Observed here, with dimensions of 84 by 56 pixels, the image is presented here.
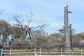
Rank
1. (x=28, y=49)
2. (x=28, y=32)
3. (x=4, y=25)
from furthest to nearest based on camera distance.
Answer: (x=4, y=25), (x=28, y=32), (x=28, y=49)

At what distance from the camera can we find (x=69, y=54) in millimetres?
29047

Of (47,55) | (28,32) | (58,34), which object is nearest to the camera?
(47,55)

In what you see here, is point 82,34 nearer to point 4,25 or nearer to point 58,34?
point 58,34

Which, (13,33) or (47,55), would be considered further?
(13,33)

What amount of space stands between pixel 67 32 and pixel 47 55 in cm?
1158

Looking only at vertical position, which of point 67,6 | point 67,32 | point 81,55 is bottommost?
point 81,55

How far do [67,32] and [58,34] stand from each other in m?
34.2

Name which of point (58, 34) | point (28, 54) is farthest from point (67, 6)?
point (58, 34)

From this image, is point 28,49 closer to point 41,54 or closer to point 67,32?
point 41,54

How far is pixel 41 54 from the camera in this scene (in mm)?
28234

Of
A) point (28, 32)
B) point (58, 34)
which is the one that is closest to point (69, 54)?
point (28, 32)

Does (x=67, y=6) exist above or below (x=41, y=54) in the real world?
above

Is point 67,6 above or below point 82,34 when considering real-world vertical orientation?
above

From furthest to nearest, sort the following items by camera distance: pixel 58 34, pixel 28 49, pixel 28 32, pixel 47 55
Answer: pixel 58 34
pixel 28 32
pixel 28 49
pixel 47 55
